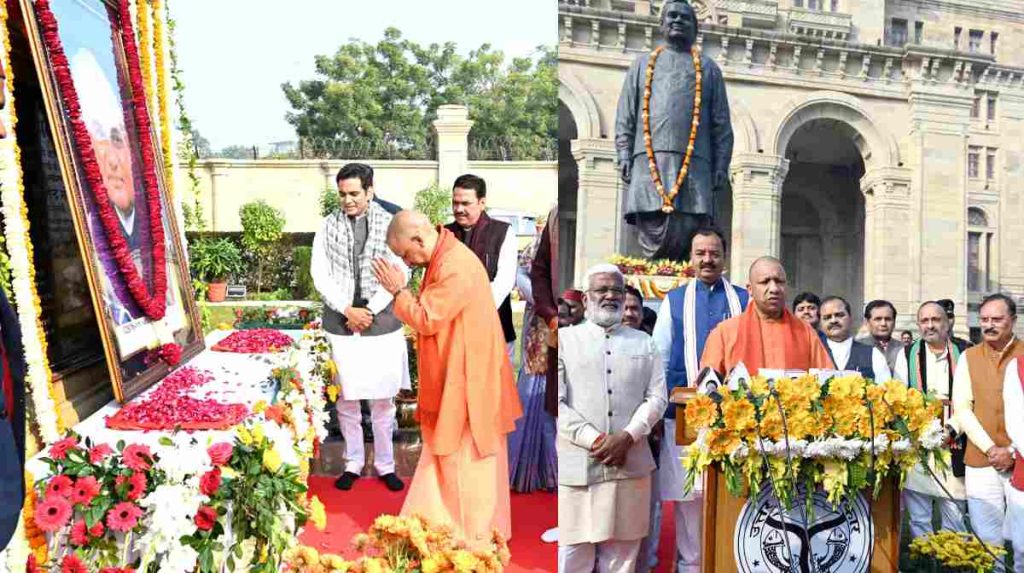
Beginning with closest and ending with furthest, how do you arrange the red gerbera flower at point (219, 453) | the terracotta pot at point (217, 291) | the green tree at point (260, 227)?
the red gerbera flower at point (219, 453)
the green tree at point (260, 227)
the terracotta pot at point (217, 291)

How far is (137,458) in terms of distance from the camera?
2949 millimetres

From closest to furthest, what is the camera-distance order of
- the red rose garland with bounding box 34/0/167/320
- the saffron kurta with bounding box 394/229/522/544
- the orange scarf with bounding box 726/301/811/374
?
the red rose garland with bounding box 34/0/167/320 < the saffron kurta with bounding box 394/229/522/544 < the orange scarf with bounding box 726/301/811/374

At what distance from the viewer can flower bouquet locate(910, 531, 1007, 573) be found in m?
3.71

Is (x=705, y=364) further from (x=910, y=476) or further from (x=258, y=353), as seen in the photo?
(x=258, y=353)

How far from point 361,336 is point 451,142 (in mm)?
816

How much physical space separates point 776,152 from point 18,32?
8.91 feet

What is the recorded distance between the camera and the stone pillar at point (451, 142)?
358 centimetres

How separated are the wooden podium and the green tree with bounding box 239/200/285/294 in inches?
64.1

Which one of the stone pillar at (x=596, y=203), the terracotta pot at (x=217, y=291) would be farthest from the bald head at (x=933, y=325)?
the terracotta pot at (x=217, y=291)

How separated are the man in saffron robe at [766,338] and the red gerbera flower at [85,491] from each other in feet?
6.92

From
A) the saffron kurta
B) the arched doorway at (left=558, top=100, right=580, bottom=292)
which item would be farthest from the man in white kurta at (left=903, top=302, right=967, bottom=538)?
the saffron kurta

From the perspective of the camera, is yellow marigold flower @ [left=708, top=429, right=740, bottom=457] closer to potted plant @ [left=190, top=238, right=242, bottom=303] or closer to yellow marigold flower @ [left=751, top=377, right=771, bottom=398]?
yellow marigold flower @ [left=751, top=377, right=771, bottom=398]

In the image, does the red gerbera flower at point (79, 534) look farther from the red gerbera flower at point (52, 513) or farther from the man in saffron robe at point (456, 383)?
the man in saffron robe at point (456, 383)

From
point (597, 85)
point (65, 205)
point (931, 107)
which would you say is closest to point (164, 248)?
point (65, 205)
